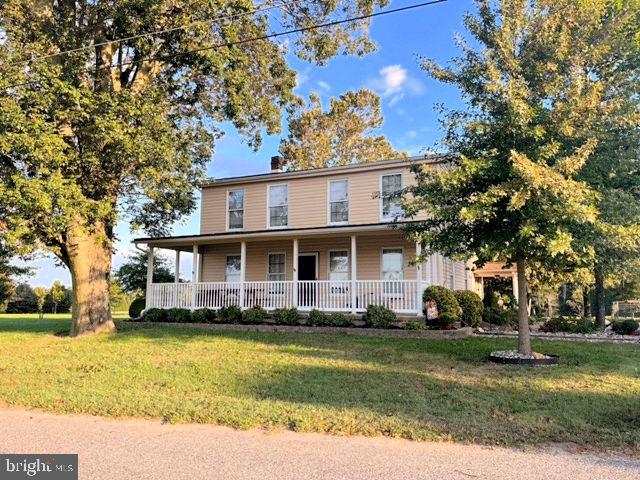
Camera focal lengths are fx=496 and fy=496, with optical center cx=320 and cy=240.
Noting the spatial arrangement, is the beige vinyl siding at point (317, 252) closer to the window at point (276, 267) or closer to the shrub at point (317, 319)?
the window at point (276, 267)

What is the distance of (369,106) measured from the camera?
34312 millimetres

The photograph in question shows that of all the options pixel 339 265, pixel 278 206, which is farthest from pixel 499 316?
pixel 278 206

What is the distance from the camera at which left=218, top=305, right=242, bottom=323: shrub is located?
52.1 ft

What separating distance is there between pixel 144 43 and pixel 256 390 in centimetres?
984

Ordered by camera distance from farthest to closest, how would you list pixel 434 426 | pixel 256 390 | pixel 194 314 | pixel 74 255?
pixel 194 314
pixel 74 255
pixel 256 390
pixel 434 426

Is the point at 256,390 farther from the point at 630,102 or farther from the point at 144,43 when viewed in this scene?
the point at 144,43

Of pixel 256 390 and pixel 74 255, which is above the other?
pixel 74 255

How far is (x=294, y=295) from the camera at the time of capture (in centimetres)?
1572

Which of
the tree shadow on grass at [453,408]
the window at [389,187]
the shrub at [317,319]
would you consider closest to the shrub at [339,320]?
the shrub at [317,319]

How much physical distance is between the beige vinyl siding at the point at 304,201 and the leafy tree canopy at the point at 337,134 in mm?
13877

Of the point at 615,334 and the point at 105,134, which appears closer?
the point at 105,134

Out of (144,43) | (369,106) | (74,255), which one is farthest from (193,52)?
(369,106)

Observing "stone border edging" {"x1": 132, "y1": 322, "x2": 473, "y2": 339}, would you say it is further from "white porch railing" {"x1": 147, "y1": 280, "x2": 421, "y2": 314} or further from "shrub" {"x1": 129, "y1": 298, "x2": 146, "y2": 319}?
"shrub" {"x1": 129, "y1": 298, "x2": 146, "y2": 319}

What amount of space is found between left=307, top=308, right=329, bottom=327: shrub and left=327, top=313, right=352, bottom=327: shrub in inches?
4.2
